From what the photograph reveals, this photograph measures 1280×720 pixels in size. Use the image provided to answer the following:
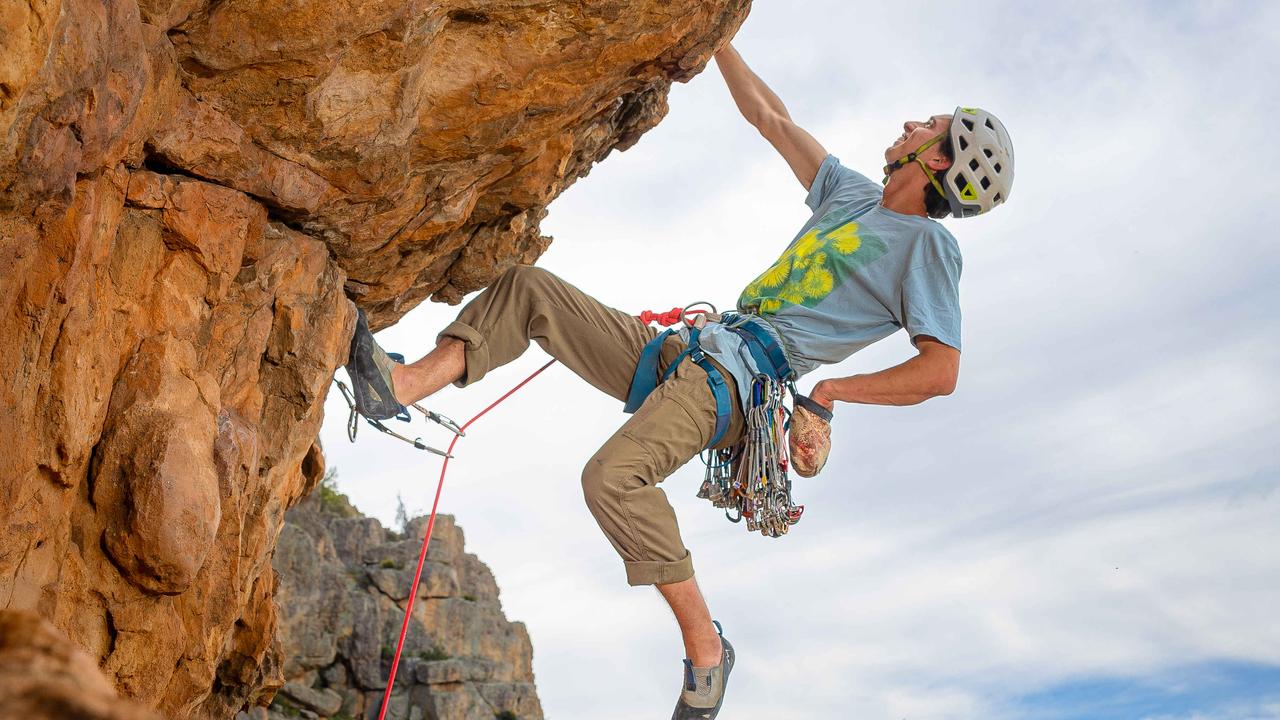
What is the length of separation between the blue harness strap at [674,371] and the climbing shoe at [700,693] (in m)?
1.15

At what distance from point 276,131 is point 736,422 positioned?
2.72 m

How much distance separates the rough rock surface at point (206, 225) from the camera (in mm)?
4012

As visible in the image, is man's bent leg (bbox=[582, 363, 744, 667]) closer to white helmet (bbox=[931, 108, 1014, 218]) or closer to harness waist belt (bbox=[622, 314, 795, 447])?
A: harness waist belt (bbox=[622, 314, 795, 447])

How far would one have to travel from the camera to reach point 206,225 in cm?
503

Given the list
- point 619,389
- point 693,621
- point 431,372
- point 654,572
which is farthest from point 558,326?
point 693,621

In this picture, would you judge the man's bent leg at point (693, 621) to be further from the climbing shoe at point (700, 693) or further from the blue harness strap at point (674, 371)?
the blue harness strap at point (674, 371)

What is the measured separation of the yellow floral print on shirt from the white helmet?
0.53 m

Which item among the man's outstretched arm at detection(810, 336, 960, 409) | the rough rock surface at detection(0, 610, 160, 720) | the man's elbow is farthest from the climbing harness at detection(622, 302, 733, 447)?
the rough rock surface at detection(0, 610, 160, 720)

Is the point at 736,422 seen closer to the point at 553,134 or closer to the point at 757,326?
the point at 757,326

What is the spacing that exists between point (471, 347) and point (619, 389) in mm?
906

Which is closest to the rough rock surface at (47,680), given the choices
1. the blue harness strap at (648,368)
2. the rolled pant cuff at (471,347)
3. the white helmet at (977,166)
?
the rolled pant cuff at (471,347)

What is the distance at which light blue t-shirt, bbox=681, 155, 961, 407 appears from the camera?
6160 millimetres

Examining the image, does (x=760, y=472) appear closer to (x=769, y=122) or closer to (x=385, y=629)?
(x=769, y=122)

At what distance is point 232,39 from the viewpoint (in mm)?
4691
